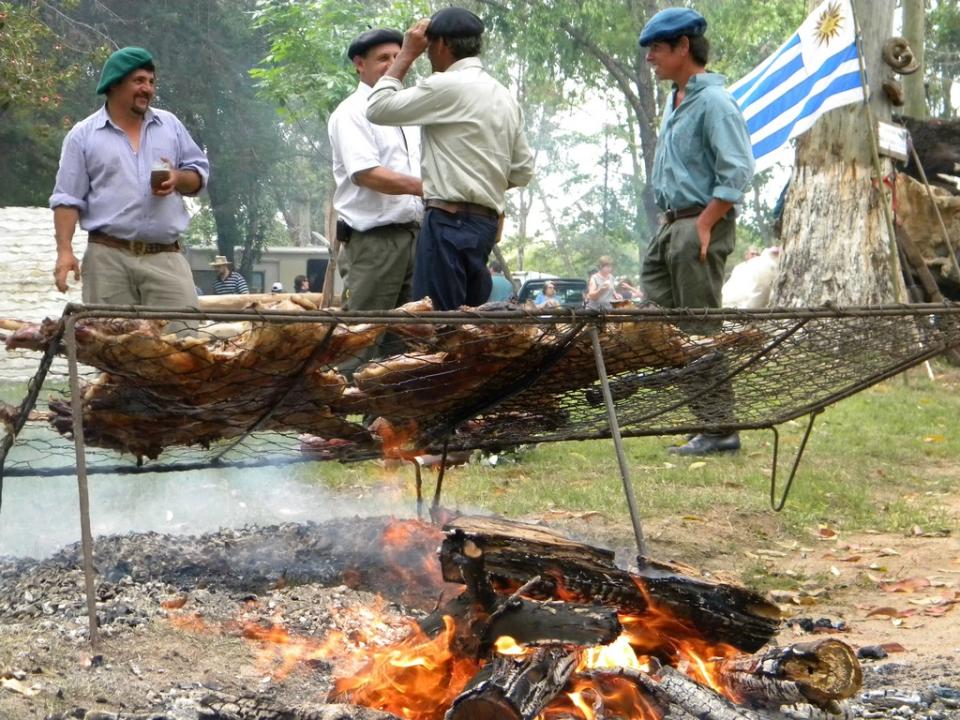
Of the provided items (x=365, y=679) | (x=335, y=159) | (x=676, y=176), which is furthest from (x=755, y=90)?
(x=365, y=679)

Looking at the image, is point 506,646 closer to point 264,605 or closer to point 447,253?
point 264,605

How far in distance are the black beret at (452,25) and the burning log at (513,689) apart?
3470 mm

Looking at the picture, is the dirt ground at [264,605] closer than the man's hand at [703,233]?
Yes

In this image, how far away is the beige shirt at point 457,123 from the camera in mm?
5035

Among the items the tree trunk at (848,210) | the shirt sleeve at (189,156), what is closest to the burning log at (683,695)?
the shirt sleeve at (189,156)

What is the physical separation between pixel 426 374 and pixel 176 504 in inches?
115

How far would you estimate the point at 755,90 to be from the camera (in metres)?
9.93

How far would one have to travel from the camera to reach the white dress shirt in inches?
226

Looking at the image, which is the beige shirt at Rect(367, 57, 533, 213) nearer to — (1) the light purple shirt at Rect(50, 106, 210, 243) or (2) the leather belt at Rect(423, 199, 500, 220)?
(2) the leather belt at Rect(423, 199, 500, 220)

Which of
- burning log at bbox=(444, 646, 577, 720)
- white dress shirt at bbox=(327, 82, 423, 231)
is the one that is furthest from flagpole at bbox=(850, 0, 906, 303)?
burning log at bbox=(444, 646, 577, 720)

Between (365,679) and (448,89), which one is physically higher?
(448,89)

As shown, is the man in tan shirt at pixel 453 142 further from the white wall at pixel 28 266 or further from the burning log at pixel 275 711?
the white wall at pixel 28 266

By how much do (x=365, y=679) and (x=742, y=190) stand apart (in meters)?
4.12

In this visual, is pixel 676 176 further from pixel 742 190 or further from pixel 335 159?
pixel 335 159
